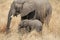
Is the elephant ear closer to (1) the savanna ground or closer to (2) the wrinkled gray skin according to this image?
(2) the wrinkled gray skin

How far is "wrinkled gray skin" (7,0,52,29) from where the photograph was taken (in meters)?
7.18

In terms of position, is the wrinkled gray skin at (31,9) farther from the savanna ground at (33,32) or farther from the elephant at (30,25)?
the savanna ground at (33,32)

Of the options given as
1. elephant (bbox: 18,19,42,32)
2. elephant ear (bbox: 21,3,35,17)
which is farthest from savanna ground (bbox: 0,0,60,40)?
elephant ear (bbox: 21,3,35,17)

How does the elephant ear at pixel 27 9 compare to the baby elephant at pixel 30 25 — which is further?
the baby elephant at pixel 30 25

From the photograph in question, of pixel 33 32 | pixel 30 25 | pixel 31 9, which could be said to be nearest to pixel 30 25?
pixel 30 25

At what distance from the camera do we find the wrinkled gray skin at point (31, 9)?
23.6 ft

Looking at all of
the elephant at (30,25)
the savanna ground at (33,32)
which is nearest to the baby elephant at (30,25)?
the elephant at (30,25)

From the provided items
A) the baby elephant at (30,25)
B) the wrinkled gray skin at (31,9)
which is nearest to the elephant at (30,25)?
the baby elephant at (30,25)

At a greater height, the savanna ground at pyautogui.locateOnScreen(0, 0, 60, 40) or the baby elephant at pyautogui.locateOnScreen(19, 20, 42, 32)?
the baby elephant at pyautogui.locateOnScreen(19, 20, 42, 32)

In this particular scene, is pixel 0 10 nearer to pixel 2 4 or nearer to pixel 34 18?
pixel 2 4

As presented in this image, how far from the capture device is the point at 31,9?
7305mm

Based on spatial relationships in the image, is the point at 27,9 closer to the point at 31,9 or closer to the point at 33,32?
the point at 31,9

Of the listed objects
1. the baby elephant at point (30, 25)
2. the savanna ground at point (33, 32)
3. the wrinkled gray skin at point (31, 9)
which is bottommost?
the savanna ground at point (33, 32)

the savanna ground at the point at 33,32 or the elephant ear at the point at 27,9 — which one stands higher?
the elephant ear at the point at 27,9
